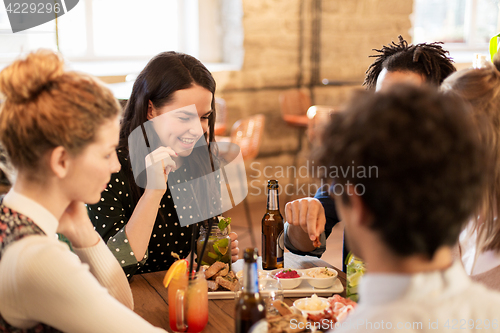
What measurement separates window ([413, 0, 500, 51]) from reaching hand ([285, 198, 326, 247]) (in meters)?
4.75

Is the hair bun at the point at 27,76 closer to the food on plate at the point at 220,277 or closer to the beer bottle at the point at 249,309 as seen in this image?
the beer bottle at the point at 249,309

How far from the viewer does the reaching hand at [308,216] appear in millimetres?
1383

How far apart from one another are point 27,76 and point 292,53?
3711 mm

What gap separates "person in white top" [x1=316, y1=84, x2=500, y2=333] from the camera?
59 cm

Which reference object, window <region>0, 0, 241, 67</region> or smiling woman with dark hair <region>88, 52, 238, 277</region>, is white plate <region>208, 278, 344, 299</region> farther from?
window <region>0, 0, 241, 67</region>

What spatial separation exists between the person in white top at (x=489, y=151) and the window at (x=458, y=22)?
488 cm

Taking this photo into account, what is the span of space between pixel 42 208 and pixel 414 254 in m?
0.70

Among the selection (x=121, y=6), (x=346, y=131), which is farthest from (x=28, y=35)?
(x=346, y=131)

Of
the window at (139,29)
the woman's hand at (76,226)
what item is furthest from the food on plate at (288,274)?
the window at (139,29)

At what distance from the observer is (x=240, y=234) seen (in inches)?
143

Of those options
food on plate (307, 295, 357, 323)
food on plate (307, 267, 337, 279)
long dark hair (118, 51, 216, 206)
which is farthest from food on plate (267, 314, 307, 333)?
long dark hair (118, 51, 216, 206)

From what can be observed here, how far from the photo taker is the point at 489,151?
974mm

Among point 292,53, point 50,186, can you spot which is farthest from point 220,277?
point 292,53

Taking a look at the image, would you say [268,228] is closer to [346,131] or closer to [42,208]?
[42,208]
